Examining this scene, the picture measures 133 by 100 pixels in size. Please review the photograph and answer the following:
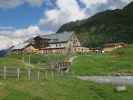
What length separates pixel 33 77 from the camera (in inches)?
2584

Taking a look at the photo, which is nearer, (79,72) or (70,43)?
(79,72)

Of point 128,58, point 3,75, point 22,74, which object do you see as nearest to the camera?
point 3,75

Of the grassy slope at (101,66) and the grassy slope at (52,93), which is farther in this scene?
the grassy slope at (101,66)

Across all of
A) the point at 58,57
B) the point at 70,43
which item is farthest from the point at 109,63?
the point at 70,43

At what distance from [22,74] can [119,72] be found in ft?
158

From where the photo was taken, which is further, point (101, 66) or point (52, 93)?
point (101, 66)

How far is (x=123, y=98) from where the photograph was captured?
48.0 m

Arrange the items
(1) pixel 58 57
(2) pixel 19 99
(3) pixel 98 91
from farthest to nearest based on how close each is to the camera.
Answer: (1) pixel 58 57, (3) pixel 98 91, (2) pixel 19 99

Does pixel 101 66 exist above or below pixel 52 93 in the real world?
above

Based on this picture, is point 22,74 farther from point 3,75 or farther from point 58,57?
point 58,57

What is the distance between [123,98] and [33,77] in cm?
2132

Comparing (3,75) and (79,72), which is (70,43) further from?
(3,75)

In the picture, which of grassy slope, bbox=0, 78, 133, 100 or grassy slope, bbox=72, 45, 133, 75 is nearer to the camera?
grassy slope, bbox=0, 78, 133, 100

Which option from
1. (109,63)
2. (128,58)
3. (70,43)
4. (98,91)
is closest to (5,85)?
(98,91)
